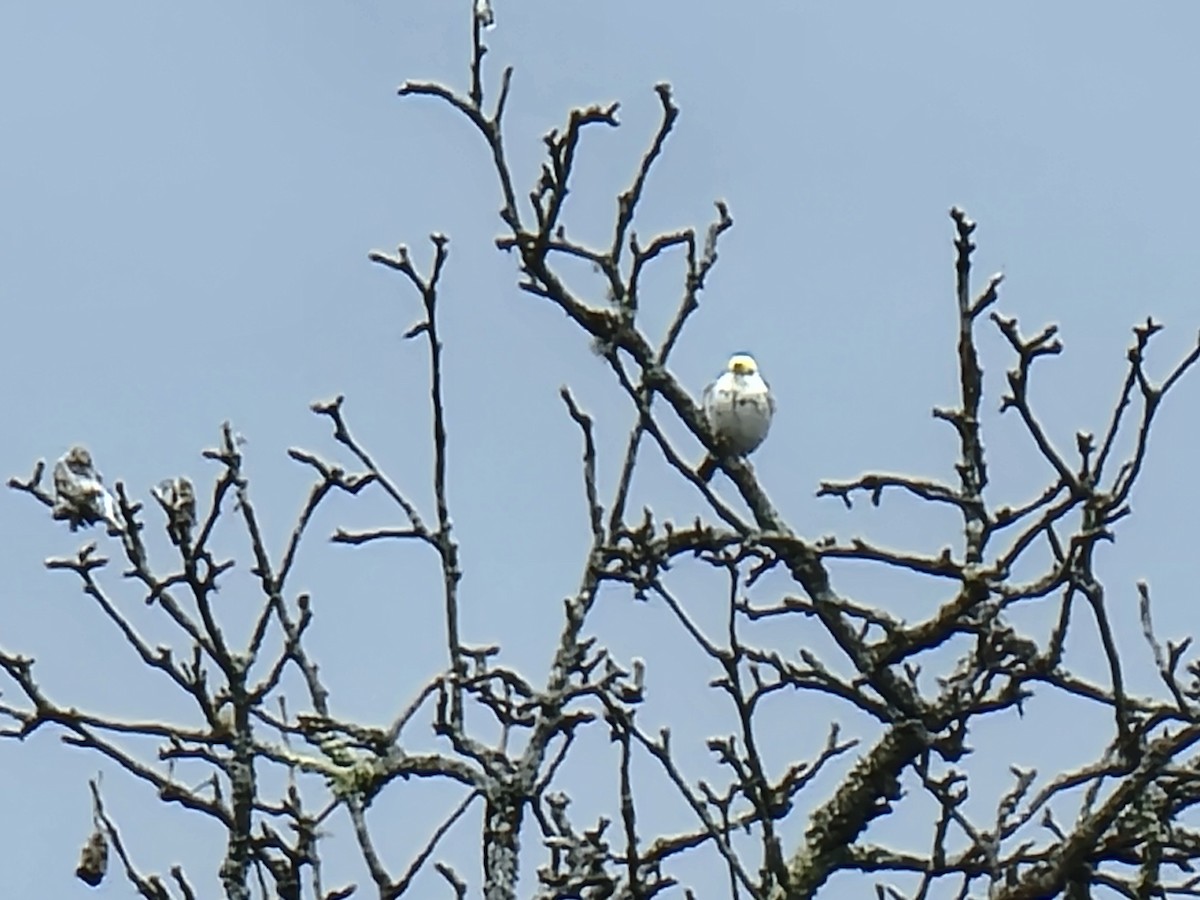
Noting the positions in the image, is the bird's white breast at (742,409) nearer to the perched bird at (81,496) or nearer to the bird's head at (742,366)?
the bird's head at (742,366)

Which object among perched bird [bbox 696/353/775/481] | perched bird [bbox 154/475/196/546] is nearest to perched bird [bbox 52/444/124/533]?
perched bird [bbox 154/475/196/546]

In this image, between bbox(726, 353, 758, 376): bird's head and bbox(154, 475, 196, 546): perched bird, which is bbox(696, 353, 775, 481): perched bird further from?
bbox(154, 475, 196, 546): perched bird

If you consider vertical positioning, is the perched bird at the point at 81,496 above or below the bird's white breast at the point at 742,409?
below

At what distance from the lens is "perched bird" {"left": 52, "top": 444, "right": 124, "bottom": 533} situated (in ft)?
19.5

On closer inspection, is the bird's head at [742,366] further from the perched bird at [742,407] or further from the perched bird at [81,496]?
the perched bird at [81,496]

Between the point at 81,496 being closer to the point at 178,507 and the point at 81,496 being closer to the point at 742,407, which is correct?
the point at 178,507

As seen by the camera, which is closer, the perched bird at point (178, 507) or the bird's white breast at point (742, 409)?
the perched bird at point (178, 507)

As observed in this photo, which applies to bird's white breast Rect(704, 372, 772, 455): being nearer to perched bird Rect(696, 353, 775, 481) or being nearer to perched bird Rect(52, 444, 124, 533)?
perched bird Rect(696, 353, 775, 481)

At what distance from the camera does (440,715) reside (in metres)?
5.89

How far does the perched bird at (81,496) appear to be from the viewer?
5957 mm

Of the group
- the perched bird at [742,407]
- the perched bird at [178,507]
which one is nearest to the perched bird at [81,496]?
the perched bird at [178,507]

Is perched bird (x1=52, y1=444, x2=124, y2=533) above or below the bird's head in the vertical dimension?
Result: below

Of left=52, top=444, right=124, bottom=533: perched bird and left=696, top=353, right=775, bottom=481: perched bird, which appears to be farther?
left=696, top=353, right=775, bottom=481: perched bird

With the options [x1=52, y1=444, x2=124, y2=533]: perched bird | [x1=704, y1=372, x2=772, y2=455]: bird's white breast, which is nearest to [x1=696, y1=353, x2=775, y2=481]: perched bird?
[x1=704, y1=372, x2=772, y2=455]: bird's white breast
